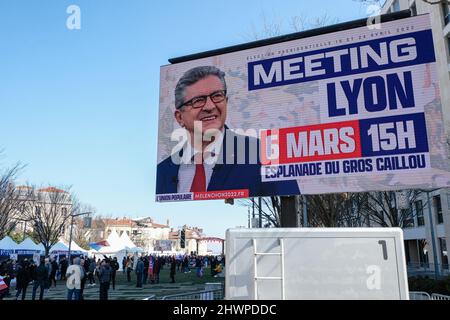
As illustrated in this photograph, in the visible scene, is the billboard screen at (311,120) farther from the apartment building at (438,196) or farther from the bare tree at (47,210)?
the bare tree at (47,210)

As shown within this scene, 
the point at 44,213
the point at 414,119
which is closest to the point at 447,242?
the point at 414,119

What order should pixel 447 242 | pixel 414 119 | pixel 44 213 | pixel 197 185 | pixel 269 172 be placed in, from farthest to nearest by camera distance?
pixel 44 213, pixel 447 242, pixel 197 185, pixel 269 172, pixel 414 119

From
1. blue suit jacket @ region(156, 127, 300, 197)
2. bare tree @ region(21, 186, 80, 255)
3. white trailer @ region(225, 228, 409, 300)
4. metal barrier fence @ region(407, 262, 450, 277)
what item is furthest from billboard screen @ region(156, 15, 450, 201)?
bare tree @ region(21, 186, 80, 255)

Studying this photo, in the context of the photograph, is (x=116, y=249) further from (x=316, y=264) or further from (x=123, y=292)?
(x=316, y=264)

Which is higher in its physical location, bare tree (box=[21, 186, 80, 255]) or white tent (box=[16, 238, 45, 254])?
bare tree (box=[21, 186, 80, 255])

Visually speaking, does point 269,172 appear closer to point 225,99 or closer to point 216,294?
point 225,99

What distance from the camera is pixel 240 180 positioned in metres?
13.4

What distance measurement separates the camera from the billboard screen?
11.9m

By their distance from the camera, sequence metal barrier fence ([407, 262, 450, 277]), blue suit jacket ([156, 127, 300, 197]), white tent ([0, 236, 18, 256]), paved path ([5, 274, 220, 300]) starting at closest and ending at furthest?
blue suit jacket ([156, 127, 300, 197]) < paved path ([5, 274, 220, 300]) < white tent ([0, 236, 18, 256]) < metal barrier fence ([407, 262, 450, 277])

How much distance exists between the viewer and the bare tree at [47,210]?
4706cm

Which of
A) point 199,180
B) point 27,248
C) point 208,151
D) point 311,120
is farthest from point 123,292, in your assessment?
point 311,120

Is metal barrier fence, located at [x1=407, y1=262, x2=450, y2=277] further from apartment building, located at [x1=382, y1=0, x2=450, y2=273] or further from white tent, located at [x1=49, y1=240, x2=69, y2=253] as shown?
white tent, located at [x1=49, y1=240, x2=69, y2=253]
